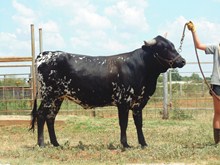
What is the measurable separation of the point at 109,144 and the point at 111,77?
4.41 ft

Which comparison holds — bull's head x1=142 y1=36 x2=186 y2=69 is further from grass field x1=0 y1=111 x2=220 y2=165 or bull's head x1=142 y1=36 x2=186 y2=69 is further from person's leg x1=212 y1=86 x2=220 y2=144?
grass field x1=0 y1=111 x2=220 y2=165

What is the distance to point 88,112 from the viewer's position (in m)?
15.2

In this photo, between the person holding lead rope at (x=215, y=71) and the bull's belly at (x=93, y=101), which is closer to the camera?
the person holding lead rope at (x=215, y=71)

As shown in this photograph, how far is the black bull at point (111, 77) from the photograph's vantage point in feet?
28.3

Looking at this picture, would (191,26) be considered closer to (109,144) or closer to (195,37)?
(195,37)

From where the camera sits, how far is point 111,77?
28.5 ft

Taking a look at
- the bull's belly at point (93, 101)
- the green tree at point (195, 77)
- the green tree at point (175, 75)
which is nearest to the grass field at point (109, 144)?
the bull's belly at point (93, 101)

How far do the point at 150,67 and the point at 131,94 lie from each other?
64cm

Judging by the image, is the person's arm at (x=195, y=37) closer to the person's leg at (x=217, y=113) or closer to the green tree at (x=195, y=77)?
the person's leg at (x=217, y=113)

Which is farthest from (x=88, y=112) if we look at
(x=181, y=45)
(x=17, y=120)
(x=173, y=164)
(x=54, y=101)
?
(x=173, y=164)

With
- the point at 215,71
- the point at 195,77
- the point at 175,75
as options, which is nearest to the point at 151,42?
the point at 215,71

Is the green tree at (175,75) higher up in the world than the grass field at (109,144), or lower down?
higher up

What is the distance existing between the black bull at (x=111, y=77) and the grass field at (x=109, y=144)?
71 cm

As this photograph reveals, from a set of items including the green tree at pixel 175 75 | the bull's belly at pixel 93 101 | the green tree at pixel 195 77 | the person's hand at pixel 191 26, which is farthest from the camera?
the green tree at pixel 175 75
